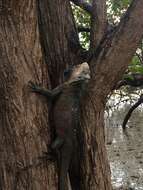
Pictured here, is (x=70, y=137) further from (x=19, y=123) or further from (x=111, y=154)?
(x=111, y=154)

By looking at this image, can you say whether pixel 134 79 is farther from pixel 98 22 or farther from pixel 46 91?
pixel 46 91

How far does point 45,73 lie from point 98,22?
989mm

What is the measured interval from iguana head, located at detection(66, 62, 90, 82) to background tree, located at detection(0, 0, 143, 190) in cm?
20

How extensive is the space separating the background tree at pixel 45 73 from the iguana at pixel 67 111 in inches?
4.1

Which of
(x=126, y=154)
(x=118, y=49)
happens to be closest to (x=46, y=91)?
(x=118, y=49)

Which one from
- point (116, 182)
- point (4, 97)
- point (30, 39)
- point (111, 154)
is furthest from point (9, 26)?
point (111, 154)

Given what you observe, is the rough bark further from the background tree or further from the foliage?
the foliage

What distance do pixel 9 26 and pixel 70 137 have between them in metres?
1.01

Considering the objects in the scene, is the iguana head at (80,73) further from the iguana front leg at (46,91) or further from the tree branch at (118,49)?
the tree branch at (118,49)

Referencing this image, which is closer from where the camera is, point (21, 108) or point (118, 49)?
point (21, 108)

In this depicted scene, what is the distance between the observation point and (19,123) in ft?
11.3

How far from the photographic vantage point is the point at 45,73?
3.69 m

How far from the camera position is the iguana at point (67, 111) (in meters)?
3.70

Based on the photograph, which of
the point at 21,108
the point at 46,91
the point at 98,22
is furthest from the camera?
the point at 98,22
